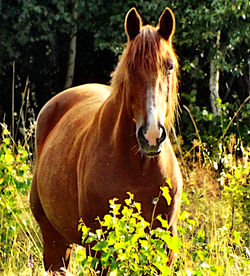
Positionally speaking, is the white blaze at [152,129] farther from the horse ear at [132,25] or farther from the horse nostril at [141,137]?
the horse ear at [132,25]

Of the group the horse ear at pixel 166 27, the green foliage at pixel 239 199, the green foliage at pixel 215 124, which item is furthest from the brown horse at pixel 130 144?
the green foliage at pixel 215 124

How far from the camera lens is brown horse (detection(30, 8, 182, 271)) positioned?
3.58m

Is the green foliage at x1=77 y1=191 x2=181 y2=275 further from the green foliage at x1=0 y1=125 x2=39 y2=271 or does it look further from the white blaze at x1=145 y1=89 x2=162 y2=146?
the green foliage at x1=0 y1=125 x2=39 y2=271

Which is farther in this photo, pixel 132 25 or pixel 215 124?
pixel 215 124

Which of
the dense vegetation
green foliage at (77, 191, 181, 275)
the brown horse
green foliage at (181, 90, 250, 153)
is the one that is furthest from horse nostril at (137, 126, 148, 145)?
green foliage at (181, 90, 250, 153)

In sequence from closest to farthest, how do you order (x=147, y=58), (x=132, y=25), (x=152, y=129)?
(x=152, y=129), (x=147, y=58), (x=132, y=25)

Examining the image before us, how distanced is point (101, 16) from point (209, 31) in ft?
7.18

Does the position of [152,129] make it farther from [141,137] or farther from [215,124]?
[215,124]

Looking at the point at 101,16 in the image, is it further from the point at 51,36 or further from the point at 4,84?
the point at 4,84

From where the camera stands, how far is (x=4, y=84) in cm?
1315

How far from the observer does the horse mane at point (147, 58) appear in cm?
364

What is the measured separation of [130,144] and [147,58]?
1.68 ft

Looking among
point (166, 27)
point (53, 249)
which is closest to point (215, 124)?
point (53, 249)

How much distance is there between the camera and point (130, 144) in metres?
3.87
